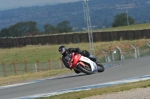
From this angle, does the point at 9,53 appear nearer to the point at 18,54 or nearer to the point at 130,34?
the point at 18,54

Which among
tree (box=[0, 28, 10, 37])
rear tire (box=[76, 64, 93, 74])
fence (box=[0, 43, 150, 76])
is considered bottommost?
tree (box=[0, 28, 10, 37])

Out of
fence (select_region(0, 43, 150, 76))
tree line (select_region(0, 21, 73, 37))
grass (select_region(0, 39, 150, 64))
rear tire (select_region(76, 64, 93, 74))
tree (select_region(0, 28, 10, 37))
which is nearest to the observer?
rear tire (select_region(76, 64, 93, 74))

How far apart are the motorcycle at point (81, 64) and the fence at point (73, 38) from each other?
45.3 metres

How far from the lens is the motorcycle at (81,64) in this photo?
19.7 meters

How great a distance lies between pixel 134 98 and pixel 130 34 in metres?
57.8

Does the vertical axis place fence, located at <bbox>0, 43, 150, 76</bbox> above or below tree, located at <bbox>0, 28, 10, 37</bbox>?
above

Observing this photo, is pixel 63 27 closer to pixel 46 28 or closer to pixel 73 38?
pixel 46 28

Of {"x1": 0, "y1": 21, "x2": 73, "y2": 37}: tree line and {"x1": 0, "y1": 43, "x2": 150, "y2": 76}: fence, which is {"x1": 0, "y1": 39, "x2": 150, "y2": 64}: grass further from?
{"x1": 0, "y1": 21, "x2": 73, "y2": 37}: tree line

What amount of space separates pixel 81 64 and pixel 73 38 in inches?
2171

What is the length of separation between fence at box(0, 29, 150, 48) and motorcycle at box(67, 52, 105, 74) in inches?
1783

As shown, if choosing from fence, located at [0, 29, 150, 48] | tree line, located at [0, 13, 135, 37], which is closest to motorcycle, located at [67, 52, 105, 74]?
fence, located at [0, 29, 150, 48]

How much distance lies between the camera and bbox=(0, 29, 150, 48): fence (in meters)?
68.2

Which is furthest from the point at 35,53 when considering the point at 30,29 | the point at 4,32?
the point at 30,29

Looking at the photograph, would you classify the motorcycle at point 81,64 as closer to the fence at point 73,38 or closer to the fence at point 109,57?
the fence at point 109,57
